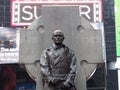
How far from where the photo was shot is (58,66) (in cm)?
752

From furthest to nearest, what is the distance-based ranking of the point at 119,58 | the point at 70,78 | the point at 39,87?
1. the point at 119,58
2. the point at 39,87
3. the point at 70,78

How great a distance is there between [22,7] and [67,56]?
28.0 feet

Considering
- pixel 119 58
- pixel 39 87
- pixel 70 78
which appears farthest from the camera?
pixel 119 58

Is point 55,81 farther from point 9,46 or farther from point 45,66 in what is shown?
point 9,46

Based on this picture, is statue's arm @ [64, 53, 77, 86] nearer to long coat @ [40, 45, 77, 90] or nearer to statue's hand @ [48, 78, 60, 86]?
long coat @ [40, 45, 77, 90]

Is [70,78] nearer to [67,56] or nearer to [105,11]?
[67,56]

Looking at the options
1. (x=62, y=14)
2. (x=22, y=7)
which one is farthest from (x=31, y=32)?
(x=22, y=7)

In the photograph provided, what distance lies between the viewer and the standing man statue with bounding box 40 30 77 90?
7336 mm

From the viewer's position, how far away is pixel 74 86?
7516mm

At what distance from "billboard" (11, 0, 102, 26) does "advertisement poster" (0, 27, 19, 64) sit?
479 mm

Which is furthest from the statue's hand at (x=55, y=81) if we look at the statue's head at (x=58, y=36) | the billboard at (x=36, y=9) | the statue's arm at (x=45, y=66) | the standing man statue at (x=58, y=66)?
the billboard at (x=36, y=9)

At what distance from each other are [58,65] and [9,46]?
816 centimetres

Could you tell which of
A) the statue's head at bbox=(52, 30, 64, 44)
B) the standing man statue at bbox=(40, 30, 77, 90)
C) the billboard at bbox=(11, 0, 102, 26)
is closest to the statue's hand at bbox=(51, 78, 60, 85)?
the standing man statue at bbox=(40, 30, 77, 90)

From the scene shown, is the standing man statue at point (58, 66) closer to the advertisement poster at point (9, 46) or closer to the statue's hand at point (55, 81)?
the statue's hand at point (55, 81)
